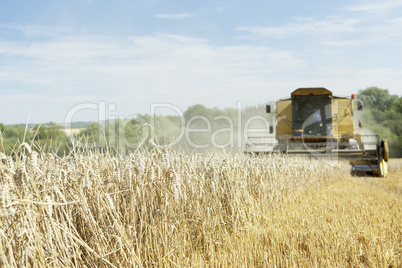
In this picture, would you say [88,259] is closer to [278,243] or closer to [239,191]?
[278,243]

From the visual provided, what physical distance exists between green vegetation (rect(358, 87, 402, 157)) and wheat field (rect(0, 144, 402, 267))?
40.3 m

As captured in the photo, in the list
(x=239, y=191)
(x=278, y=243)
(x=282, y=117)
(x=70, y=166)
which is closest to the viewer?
(x=70, y=166)

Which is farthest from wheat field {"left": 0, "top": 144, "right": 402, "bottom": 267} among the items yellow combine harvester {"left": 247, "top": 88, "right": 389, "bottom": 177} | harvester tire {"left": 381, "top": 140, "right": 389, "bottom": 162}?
harvester tire {"left": 381, "top": 140, "right": 389, "bottom": 162}

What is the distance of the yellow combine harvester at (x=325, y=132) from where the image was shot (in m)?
13.4

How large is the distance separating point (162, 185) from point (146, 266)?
2.04 ft

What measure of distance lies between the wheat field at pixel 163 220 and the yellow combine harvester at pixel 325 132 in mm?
7608

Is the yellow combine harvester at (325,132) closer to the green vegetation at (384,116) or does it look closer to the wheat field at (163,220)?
the wheat field at (163,220)

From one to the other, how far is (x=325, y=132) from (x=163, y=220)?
11.4 meters

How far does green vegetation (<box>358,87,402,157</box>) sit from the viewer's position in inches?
1689

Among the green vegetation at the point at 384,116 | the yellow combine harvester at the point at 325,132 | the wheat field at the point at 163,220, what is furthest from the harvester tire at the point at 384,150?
the green vegetation at the point at 384,116

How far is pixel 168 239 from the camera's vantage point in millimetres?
3391

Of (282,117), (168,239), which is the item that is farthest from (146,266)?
(282,117)

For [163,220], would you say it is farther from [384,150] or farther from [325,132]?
[384,150]

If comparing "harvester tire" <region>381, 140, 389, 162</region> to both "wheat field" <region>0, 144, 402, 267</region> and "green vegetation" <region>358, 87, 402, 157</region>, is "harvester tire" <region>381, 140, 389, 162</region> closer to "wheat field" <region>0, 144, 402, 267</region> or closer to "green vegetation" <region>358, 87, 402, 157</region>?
"wheat field" <region>0, 144, 402, 267</region>
